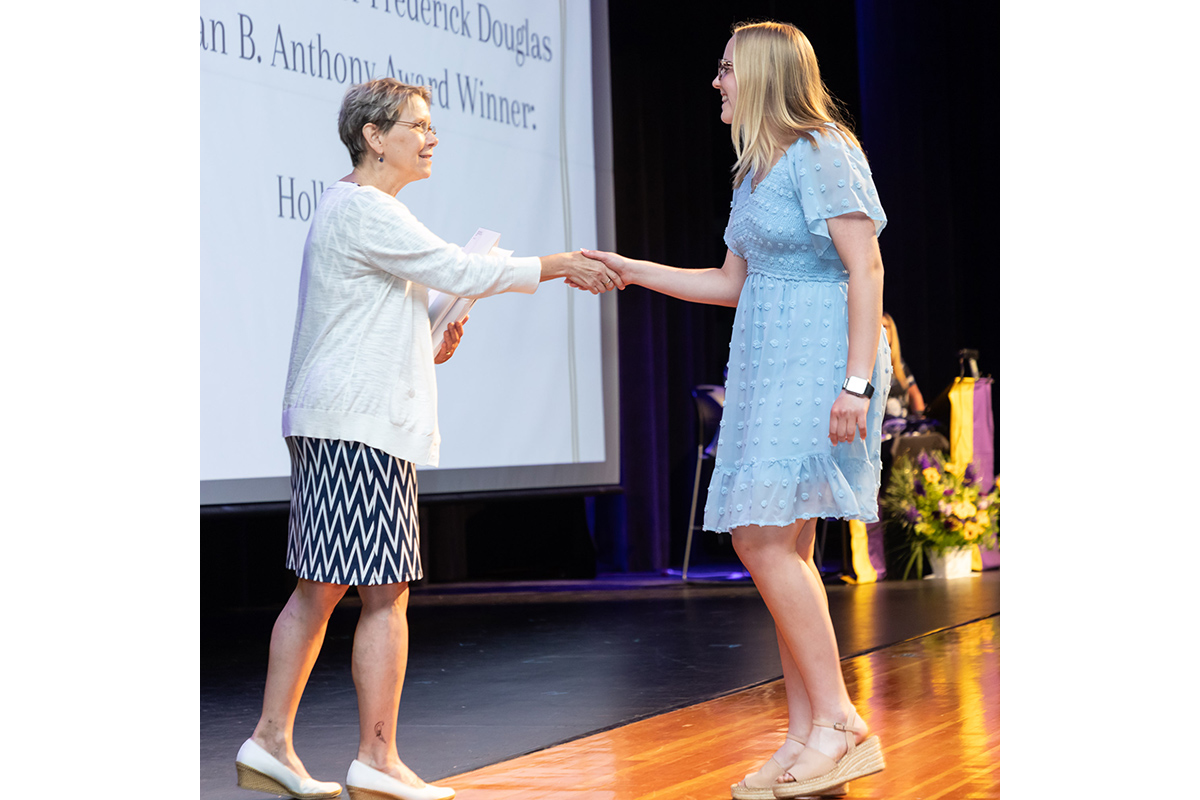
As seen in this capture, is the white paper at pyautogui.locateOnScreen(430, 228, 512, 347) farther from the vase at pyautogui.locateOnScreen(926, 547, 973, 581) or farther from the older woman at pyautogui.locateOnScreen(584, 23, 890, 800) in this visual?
the vase at pyautogui.locateOnScreen(926, 547, 973, 581)

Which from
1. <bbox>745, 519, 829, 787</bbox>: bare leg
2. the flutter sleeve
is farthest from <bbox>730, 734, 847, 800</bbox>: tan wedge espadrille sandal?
the flutter sleeve

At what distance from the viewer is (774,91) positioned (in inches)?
81.0

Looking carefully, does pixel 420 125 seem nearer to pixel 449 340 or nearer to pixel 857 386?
pixel 449 340

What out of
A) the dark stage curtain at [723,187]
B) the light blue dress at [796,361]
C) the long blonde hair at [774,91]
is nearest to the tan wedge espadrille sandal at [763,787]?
the light blue dress at [796,361]

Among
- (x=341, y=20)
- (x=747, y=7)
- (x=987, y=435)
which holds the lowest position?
(x=987, y=435)

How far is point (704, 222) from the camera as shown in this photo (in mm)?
6598

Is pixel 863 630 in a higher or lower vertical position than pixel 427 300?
lower

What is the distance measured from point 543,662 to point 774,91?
193cm

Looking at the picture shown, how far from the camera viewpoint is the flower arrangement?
18.5 feet

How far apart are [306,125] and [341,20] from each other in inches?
13.5

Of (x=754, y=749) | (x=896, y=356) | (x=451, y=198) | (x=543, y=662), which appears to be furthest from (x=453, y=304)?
(x=896, y=356)

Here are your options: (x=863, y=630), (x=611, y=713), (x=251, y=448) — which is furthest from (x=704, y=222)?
(x=611, y=713)

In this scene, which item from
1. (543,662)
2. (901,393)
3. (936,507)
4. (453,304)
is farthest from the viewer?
(901,393)

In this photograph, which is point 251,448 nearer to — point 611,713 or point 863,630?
point 611,713
